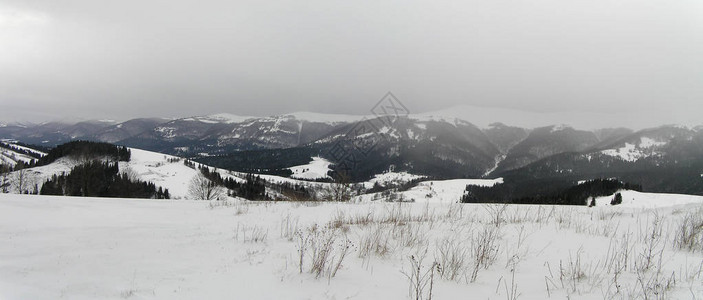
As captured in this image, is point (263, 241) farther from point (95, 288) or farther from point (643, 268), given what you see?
point (643, 268)

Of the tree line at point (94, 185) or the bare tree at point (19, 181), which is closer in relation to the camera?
the bare tree at point (19, 181)

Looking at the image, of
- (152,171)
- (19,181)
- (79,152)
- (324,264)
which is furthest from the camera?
(152,171)

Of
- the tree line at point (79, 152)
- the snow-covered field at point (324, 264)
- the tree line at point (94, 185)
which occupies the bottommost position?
the tree line at point (94, 185)

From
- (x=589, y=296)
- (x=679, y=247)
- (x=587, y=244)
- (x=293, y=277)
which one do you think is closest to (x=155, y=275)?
(x=293, y=277)

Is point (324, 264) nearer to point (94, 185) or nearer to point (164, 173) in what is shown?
point (94, 185)

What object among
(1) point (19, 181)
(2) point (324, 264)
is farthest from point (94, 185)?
(2) point (324, 264)

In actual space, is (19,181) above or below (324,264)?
below

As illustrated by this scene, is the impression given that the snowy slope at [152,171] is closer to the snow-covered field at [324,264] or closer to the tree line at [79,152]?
the tree line at [79,152]

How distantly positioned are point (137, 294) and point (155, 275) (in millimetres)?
530

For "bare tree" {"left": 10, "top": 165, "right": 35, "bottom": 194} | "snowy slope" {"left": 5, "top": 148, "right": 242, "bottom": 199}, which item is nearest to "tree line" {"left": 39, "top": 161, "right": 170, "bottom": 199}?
"bare tree" {"left": 10, "top": 165, "right": 35, "bottom": 194}

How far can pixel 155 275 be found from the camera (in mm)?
3393

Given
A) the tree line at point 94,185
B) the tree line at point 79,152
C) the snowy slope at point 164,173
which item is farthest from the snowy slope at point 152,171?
the tree line at point 94,185

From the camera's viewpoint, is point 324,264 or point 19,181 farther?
point 19,181

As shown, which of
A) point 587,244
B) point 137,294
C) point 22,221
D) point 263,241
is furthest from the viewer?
point 22,221
